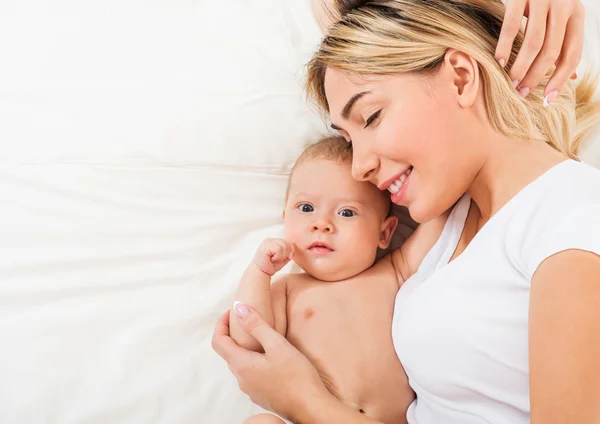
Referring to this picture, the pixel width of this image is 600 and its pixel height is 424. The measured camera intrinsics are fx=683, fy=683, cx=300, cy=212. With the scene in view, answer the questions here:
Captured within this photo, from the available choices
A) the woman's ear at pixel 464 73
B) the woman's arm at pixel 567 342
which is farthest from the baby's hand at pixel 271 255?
the woman's arm at pixel 567 342

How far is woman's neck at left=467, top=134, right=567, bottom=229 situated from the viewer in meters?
1.20

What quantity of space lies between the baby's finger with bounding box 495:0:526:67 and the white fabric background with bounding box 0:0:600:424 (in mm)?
543

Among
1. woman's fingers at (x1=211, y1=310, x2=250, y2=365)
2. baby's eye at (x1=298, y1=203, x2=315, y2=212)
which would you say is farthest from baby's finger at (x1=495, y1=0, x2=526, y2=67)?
woman's fingers at (x1=211, y1=310, x2=250, y2=365)

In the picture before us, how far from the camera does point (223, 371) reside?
54.6 inches

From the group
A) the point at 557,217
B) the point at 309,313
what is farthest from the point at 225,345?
the point at 557,217

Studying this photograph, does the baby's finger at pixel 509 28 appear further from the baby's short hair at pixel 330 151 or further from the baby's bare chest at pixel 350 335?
the baby's bare chest at pixel 350 335

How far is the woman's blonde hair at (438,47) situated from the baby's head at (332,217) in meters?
0.25

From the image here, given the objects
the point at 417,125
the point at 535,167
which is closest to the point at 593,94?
the point at 535,167

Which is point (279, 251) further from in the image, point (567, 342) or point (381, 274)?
point (567, 342)

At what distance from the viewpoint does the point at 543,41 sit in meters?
1.24

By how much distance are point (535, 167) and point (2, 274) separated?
1.06 m

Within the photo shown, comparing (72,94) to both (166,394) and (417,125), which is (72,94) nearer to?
(166,394)

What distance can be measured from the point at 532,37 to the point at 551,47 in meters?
0.05

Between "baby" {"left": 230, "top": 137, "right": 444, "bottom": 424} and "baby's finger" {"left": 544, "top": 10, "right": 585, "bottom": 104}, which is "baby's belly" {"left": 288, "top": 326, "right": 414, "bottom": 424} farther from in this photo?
"baby's finger" {"left": 544, "top": 10, "right": 585, "bottom": 104}
